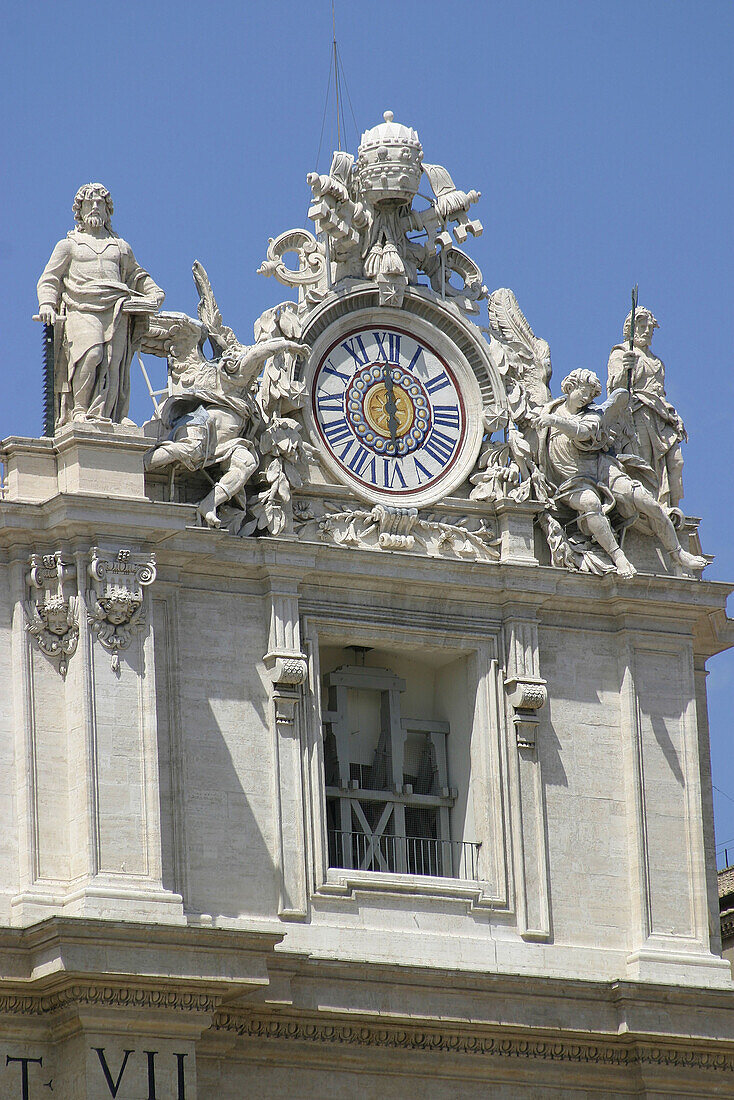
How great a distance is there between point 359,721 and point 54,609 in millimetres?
4215

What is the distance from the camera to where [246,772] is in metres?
33.8

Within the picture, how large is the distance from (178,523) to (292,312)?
3238mm

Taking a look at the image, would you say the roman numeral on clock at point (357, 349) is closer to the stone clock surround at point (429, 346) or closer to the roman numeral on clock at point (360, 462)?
the stone clock surround at point (429, 346)

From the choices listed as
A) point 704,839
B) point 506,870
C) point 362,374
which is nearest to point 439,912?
point 506,870

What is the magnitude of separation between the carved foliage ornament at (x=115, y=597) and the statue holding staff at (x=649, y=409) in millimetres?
6372

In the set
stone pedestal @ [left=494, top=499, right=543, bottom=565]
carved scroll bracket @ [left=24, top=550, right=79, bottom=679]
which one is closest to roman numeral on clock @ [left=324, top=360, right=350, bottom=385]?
stone pedestal @ [left=494, top=499, right=543, bottom=565]

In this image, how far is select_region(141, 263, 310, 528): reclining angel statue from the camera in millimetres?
34125

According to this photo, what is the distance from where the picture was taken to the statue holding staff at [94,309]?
111ft

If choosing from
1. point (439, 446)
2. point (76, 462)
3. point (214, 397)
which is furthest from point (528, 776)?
point (76, 462)

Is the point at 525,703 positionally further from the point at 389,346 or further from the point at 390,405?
the point at 389,346

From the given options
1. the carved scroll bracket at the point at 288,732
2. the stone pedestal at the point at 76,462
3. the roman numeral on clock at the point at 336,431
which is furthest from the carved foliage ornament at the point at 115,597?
the roman numeral on clock at the point at 336,431

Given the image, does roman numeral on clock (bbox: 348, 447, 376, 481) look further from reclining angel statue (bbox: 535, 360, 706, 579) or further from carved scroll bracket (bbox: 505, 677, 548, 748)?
carved scroll bracket (bbox: 505, 677, 548, 748)

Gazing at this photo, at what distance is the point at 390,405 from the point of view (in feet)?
117

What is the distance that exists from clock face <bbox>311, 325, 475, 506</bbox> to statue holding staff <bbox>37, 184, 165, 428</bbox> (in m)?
2.26
